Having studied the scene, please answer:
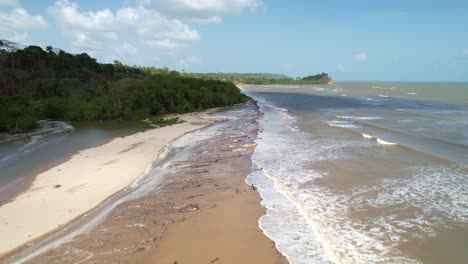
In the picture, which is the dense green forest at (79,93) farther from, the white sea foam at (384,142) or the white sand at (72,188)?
the white sea foam at (384,142)

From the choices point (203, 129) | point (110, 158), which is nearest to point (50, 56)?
point (203, 129)

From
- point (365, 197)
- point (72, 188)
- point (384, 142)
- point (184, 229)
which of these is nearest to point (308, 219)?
point (365, 197)

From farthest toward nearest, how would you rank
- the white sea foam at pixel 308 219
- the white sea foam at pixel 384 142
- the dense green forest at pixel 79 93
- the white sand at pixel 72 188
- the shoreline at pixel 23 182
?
the dense green forest at pixel 79 93, the white sea foam at pixel 384 142, the shoreline at pixel 23 182, the white sand at pixel 72 188, the white sea foam at pixel 308 219

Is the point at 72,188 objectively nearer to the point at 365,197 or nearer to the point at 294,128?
the point at 365,197

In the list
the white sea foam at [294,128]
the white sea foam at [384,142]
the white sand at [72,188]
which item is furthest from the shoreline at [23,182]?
the white sea foam at [384,142]

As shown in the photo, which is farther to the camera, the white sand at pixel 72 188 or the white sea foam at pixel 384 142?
the white sea foam at pixel 384 142

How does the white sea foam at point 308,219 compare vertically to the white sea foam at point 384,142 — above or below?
above

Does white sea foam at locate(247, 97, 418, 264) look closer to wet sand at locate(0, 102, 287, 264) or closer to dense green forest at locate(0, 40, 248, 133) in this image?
wet sand at locate(0, 102, 287, 264)
